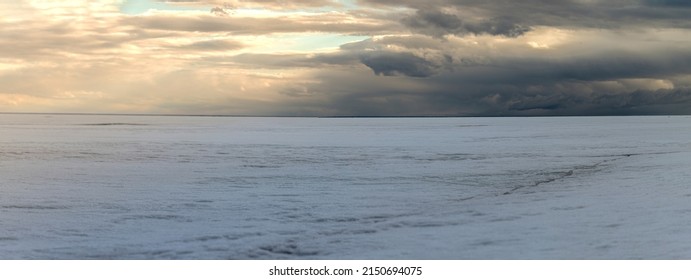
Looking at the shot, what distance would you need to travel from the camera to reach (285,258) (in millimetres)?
7508

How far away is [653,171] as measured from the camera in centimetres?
1566

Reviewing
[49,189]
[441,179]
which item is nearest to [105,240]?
[49,189]

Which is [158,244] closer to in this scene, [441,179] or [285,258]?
[285,258]

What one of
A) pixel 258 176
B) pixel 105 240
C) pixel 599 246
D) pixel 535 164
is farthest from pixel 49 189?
pixel 535 164

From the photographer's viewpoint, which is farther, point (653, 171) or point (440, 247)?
point (653, 171)

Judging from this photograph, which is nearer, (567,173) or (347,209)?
(347,209)

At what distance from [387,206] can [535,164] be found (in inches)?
337

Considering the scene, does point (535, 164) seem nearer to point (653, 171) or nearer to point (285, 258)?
point (653, 171)

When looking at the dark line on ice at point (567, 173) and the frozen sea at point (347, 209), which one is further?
the dark line on ice at point (567, 173)

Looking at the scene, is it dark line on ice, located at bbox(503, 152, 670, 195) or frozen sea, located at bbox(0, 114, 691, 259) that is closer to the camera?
frozen sea, located at bbox(0, 114, 691, 259)

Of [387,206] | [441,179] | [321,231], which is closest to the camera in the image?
[321,231]
